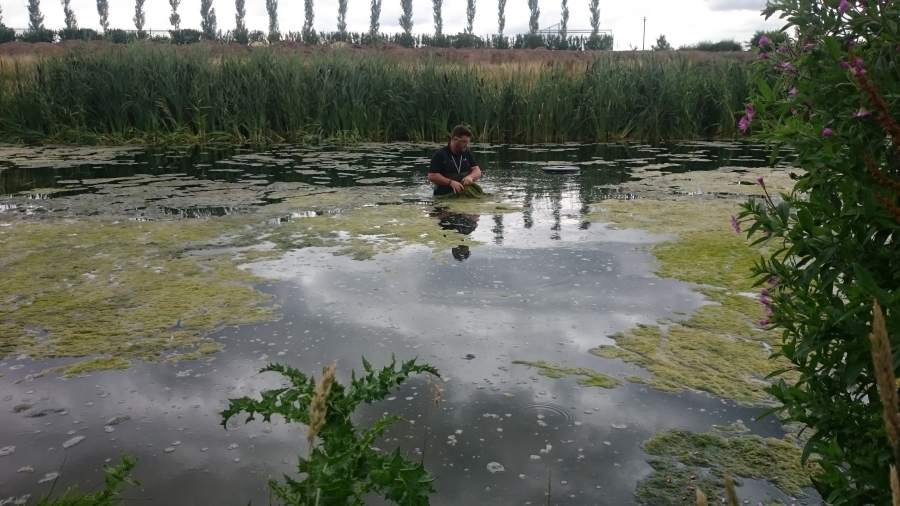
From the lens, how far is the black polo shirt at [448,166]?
911cm

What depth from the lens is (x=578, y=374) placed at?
12.3 ft

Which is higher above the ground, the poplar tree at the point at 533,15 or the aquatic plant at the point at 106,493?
the poplar tree at the point at 533,15

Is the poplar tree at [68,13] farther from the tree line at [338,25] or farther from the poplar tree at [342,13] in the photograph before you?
the poplar tree at [342,13]

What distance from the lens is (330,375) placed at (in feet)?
3.49

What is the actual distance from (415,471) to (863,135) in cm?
142

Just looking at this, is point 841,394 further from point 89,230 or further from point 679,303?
point 89,230

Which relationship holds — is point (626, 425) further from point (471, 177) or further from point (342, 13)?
point (342, 13)

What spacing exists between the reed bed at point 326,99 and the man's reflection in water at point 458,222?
7593 mm

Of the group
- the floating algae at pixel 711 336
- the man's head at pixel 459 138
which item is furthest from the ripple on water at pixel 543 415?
the man's head at pixel 459 138

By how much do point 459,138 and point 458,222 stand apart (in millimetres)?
1718

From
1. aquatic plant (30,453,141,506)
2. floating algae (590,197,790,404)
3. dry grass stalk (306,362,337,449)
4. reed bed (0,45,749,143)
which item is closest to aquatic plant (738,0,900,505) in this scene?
floating algae (590,197,790,404)

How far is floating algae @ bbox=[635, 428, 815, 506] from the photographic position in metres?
2.75

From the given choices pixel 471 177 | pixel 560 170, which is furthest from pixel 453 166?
pixel 560 170

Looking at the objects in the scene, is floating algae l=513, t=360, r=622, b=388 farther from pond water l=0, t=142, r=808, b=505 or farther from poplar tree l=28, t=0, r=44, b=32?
poplar tree l=28, t=0, r=44, b=32
